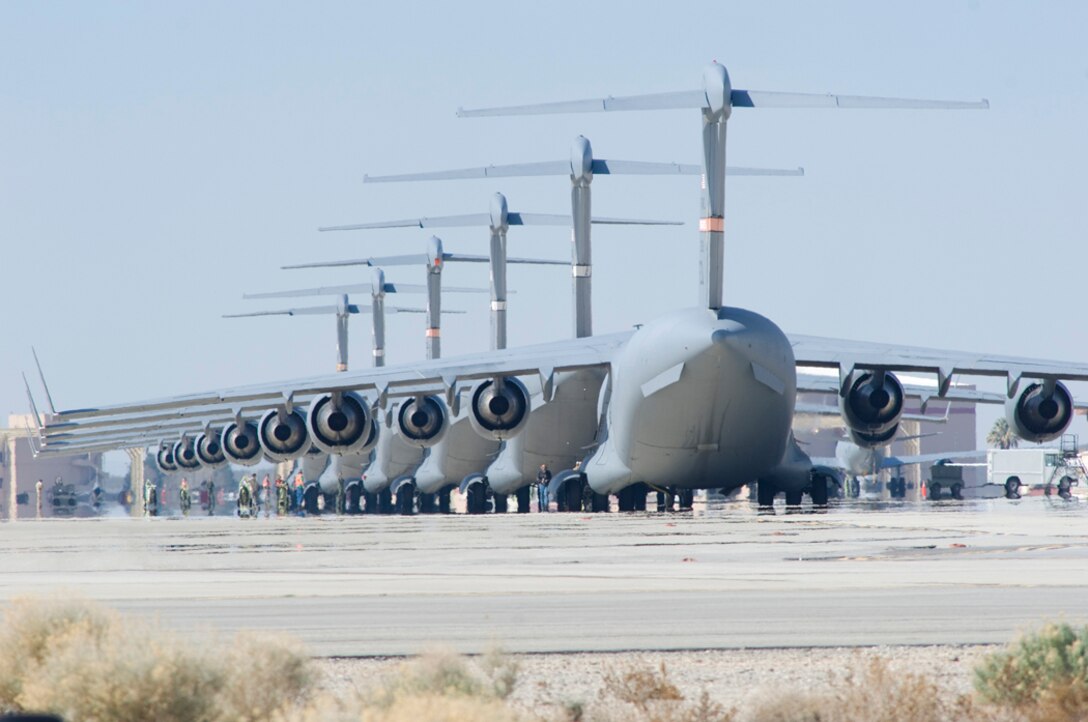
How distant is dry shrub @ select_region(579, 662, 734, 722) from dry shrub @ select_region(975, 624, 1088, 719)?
1.22 metres

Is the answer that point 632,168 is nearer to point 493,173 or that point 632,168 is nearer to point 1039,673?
point 493,173

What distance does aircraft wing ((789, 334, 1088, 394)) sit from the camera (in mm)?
30641

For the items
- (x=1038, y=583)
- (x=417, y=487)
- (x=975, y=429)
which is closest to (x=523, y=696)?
(x=1038, y=583)

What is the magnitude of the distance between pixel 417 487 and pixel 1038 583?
43.6m

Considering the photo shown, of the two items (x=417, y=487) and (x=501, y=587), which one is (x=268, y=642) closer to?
(x=501, y=587)

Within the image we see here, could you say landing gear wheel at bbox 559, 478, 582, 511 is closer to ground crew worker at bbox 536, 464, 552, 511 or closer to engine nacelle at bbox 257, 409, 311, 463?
ground crew worker at bbox 536, 464, 552, 511

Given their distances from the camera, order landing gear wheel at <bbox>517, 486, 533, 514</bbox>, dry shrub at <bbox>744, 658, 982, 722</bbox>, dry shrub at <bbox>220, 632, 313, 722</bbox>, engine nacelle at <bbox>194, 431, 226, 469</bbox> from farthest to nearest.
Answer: engine nacelle at <bbox>194, 431, 226, 469</bbox> < landing gear wheel at <bbox>517, 486, 533, 514</bbox> < dry shrub at <bbox>744, 658, 982, 722</bbox> < dry shrub at <bbox>220, 632, 313, 722</bbox>

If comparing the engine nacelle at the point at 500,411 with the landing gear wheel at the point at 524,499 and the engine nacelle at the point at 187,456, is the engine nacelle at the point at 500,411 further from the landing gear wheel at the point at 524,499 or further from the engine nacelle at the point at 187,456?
the engine nacelle at the point at 187,456

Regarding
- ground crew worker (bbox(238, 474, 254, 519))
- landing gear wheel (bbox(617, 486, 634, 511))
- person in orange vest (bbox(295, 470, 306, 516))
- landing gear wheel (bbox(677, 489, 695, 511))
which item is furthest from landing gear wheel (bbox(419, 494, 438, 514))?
landing gear wheel (bbox(617, 486, 634, 511))

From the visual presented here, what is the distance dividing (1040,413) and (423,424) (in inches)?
551

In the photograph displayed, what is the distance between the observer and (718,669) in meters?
9.14

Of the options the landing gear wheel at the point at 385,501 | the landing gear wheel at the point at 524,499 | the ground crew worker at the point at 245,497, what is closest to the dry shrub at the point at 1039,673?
the landing gear wheel at the point at 524,499

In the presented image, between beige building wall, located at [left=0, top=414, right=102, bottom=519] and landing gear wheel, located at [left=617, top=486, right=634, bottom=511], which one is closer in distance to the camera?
landing gear wheel, located at [left=617, top=486, right=634, bottom=511]

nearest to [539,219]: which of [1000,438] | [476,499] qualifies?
[476,499]
